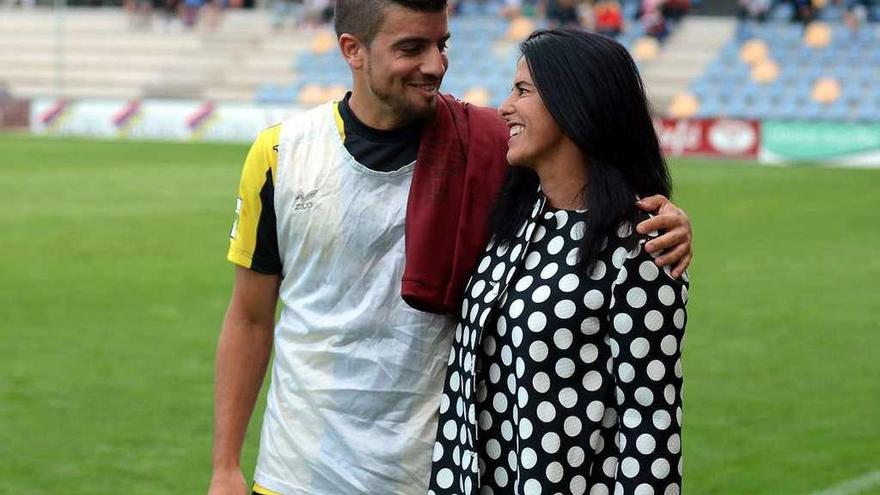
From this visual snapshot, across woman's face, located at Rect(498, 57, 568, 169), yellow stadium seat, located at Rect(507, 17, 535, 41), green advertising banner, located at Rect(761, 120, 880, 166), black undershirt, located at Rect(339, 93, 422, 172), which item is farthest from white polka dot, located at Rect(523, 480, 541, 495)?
yellow stadium seat, located at Rect(507, 17, 535, 41)

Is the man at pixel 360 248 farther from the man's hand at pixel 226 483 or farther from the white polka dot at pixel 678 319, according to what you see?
the white polka dot at pixel 678 319

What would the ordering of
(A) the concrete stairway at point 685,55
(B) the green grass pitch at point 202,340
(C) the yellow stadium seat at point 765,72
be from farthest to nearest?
(A) the concrete stairway at point 685,55 < (C) the yellow stadium seat at point 765,72 < (B) the green grass pitch at point 202,340

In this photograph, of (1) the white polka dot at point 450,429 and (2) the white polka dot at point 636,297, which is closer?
(2) the white polka dot at point 636,297

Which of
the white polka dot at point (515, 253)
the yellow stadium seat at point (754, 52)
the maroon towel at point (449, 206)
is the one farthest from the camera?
the yellow stadium seat at point (754, 52)

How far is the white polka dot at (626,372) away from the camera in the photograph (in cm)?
272

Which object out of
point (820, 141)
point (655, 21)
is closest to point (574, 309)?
point (820, 141)

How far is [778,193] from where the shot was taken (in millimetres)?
20281

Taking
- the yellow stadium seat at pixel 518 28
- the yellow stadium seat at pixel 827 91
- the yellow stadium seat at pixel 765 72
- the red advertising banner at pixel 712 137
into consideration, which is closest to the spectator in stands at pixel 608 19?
the yellow stadium seat at pixel 518 28

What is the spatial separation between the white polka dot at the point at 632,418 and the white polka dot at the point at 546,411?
135 mm

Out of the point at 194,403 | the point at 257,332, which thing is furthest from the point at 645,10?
the point at 257,332

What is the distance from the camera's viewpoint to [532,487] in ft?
9.36

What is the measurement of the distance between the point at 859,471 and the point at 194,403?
11.0ft

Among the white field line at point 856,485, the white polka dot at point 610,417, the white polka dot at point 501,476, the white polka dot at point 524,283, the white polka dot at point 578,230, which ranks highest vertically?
the white polka dot at point 578,230

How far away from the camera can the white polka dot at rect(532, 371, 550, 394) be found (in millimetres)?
2811
